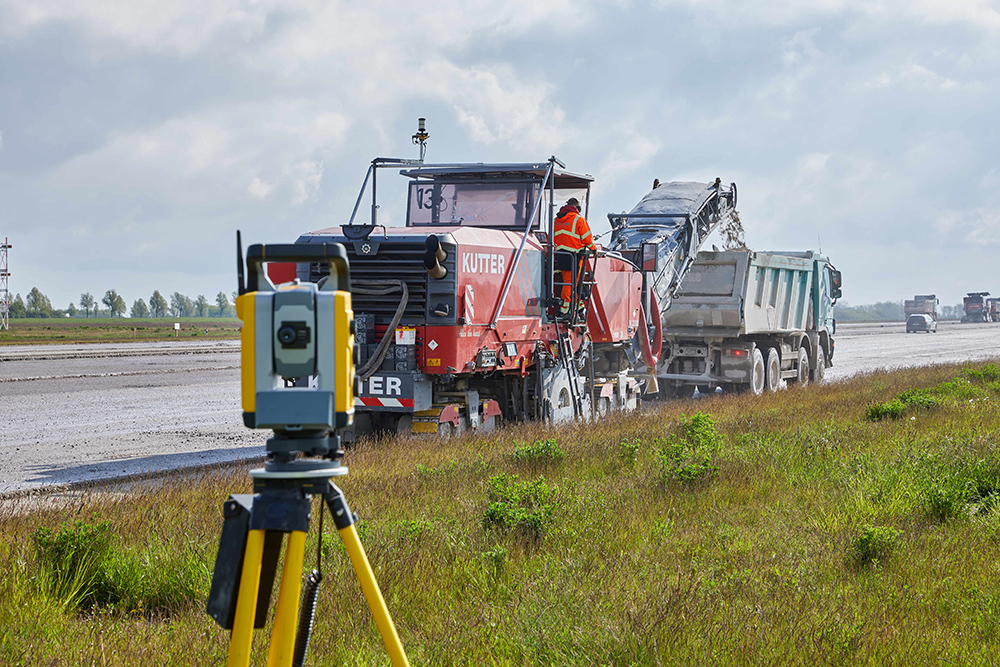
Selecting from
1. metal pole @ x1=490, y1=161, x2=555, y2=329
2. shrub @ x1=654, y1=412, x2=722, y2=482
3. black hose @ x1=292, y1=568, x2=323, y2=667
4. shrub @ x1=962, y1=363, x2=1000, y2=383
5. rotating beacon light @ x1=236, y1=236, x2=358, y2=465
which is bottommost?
shrub @ x1=654, y1=412, x2=722, y2=482

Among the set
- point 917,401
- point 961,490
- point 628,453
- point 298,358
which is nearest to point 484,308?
point 628,453

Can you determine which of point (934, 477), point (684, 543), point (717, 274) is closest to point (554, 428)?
point (934, 477)

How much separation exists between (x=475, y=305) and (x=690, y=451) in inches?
110

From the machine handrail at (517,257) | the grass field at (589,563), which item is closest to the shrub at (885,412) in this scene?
the grass field at (589,563)

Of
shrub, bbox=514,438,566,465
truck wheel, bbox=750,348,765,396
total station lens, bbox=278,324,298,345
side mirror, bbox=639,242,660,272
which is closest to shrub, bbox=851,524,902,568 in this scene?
shrub, bbox=514,438,566,465

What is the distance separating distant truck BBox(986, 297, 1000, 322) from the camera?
93.2 meters

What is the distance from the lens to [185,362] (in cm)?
2873

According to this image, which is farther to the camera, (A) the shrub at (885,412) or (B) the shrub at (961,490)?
(A) the shrub at (885,412)

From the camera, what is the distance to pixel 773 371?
63.8 feet

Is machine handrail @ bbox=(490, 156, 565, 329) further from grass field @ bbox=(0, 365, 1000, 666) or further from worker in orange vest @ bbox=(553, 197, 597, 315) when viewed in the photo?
grass field @ bbox=(0, 365, 1000, 666)

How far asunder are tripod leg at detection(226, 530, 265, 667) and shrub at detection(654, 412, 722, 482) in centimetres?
536

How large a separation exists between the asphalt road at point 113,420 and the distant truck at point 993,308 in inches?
2978

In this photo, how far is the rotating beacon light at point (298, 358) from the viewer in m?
2.61

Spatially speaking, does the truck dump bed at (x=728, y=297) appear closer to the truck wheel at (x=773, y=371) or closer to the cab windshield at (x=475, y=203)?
the truck wheel at (x=773, y=371)
